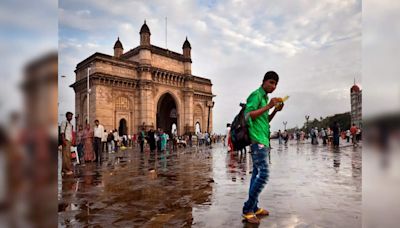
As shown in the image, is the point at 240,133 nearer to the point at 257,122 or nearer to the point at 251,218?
the point at 257,122

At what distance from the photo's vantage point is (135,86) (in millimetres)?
34188

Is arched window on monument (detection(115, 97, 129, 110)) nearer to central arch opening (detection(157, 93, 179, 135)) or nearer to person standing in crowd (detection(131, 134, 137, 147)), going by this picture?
person standing in crowd (detection(131, 134, 137, 147))

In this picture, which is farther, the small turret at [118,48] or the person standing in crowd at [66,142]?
the small turret at [118,48]

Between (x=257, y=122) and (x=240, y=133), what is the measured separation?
0.24 meters

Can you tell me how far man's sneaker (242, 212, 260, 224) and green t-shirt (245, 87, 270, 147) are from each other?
0.79 metres

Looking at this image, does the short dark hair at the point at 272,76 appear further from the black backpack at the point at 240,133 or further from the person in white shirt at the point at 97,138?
the person in white shirt at the point at 97,138

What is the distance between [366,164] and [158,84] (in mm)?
35129

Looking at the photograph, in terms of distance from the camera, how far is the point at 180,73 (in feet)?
128

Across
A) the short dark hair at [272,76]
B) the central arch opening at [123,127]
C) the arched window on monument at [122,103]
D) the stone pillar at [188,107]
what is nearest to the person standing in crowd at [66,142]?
the short dark hair at [272,76]

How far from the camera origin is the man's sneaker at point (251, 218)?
321 cm

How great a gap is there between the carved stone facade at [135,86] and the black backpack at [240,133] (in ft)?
92.7

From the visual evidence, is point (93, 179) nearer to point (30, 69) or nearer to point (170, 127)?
point (30, 69)

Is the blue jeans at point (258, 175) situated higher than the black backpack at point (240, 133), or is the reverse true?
the black backpack at point (240, 133)

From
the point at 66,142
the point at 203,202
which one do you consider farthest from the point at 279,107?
the point at 66,142
